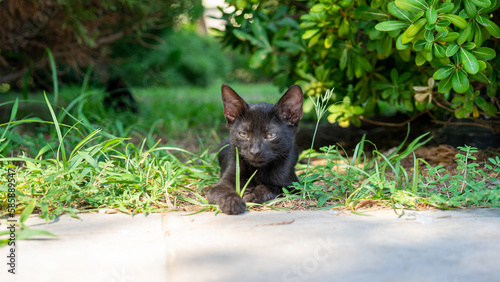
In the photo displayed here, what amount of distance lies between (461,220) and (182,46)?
405 inches

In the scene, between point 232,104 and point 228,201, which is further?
point 232,104

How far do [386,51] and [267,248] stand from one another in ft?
5.28

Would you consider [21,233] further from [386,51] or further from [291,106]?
[386,51]

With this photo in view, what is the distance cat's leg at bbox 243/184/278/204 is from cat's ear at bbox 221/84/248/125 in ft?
1.60

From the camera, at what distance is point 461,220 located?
1.96 metres

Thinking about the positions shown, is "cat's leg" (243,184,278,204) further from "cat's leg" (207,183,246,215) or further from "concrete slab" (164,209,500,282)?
"concrete slab" (164,209,500,282)

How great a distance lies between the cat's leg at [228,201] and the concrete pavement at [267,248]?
0.05 m

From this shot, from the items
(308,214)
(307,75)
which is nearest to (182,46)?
(307,75)

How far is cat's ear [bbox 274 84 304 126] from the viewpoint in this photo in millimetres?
2639

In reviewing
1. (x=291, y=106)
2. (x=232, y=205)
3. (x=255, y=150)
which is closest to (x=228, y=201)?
(x=232, y=205)

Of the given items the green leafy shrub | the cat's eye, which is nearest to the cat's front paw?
the cat's eye

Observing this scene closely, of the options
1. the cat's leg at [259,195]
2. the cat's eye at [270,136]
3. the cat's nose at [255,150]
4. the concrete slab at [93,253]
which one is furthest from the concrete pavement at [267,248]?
the cat's eye at [270,136]

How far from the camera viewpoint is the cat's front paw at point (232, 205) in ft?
6.96

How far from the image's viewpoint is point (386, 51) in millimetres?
2717
